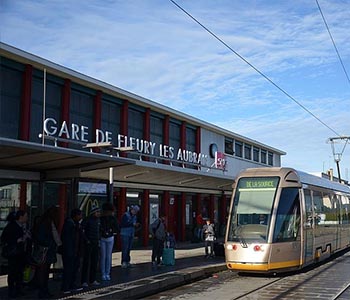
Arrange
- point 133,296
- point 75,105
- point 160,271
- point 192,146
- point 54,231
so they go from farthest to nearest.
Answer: point 192,146
point 75,105
point 160,271
point 133,296
point 54,231

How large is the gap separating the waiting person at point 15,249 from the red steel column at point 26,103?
28.2ft

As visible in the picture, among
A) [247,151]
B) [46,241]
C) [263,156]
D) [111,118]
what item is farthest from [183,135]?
[46,241]

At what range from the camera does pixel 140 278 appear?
12.9 meters

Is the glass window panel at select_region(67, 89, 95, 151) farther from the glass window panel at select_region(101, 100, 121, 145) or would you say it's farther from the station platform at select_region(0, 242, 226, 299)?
the station platform at select_region(0, 242, 226, 299)

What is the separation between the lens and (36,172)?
13.2 meters

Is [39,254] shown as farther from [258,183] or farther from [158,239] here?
[258,183]

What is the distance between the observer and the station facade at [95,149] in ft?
41.9

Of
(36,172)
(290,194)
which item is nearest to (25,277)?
(36,172)

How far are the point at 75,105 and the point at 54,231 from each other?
1167 centimetres

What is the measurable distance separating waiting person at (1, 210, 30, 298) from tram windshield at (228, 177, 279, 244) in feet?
20.6

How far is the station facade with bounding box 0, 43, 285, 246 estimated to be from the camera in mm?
12758

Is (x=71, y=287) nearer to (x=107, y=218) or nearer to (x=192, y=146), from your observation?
(x=107, y=218)

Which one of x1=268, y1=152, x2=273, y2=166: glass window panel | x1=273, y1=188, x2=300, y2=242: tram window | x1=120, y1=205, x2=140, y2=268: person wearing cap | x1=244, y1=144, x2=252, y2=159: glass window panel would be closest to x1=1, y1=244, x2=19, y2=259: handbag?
x1=120, y1=205, x2=140, y2=268: person wearing cap

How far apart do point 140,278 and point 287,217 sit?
4527 mm
